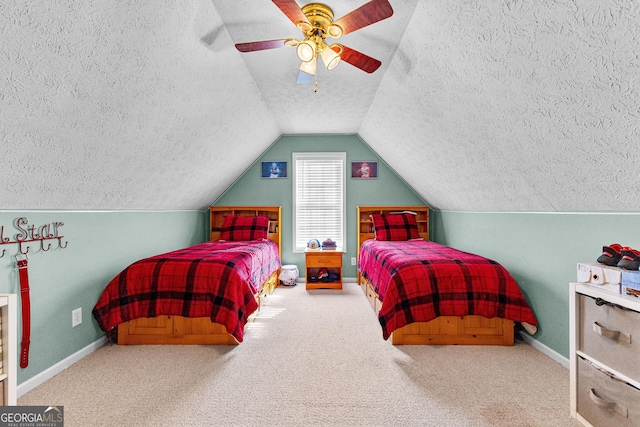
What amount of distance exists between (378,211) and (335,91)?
6.44ft

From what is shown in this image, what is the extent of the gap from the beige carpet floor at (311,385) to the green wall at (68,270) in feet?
0.57

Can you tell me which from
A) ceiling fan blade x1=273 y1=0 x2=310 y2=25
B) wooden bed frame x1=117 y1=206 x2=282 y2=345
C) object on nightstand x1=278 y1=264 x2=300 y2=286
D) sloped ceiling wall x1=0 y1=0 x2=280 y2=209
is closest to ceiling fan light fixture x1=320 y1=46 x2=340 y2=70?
ceiling fan blade x1=273 y1=0 x2=310 y2=25

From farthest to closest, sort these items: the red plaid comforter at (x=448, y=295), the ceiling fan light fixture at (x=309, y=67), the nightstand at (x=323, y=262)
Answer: the nightstand at (x=323, y=262) < the red plaid comforter at (x=448, y=295) < the ceiling fan light fixture at (x=309, y=67)

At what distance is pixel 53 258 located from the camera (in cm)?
193

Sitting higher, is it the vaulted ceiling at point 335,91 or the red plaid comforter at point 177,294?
the vaulted ceiling at point 335,91

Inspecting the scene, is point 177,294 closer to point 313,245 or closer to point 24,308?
point 24,308

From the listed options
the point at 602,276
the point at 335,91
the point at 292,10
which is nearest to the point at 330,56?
the point at 292,10

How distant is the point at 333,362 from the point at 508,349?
4.32 ft

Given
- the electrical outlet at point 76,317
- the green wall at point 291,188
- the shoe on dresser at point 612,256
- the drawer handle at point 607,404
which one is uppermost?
the green wall at point 291,188

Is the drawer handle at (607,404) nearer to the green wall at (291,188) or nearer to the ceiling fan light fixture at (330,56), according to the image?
the ceiling fan light fixture at (330,56)

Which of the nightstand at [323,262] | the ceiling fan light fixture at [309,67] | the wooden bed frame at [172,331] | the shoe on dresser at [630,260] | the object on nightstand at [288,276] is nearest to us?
the shoe on dresser at [630,260]

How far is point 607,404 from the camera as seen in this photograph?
1.25m

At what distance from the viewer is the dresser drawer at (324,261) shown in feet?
12.9

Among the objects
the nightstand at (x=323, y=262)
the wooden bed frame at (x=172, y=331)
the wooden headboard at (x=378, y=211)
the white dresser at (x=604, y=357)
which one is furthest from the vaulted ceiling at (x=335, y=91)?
the nightstand at (x=323, y=262)
